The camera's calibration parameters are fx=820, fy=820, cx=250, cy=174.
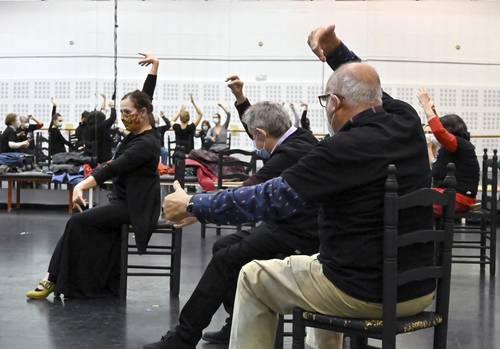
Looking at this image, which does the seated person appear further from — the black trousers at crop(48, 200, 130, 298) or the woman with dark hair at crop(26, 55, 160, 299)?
the black trousers at crop(48, 200, 130, 298)

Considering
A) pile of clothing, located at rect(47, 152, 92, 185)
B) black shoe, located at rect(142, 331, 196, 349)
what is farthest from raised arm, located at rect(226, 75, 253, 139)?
pile of clothing, located at rect(47, 152, 92, 185)

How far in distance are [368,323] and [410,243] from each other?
268mm

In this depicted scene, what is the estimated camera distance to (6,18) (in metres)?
16.7

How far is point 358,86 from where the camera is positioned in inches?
96.3

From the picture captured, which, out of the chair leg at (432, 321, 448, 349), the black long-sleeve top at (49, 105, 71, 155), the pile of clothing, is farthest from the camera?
the black long-sleeve top at (49, 105, 71, 155)

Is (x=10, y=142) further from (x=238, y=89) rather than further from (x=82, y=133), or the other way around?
(x=238, y=89)

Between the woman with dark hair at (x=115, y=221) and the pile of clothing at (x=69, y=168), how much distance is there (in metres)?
5.45

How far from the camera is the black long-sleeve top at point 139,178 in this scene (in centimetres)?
466

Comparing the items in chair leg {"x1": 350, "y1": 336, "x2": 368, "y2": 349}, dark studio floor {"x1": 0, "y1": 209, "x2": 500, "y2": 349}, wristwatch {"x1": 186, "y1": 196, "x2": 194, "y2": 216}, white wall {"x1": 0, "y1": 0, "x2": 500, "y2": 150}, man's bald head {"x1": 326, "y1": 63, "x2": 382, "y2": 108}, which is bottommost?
dark studio floor {"x1": 0, "y1": 209, "x2": 500, "y2": 349}

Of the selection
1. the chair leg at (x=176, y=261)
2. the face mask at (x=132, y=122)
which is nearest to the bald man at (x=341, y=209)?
the face mask at (x=132, y=122)

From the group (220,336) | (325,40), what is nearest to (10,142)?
(220,336)

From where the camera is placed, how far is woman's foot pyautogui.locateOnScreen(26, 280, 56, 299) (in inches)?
189

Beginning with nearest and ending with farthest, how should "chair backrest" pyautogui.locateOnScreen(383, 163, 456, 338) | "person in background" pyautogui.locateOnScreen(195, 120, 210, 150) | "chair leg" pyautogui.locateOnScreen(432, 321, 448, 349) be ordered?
"chair backrest" pyautogui.locateOnScreen(383, 163, 456, 338), "chair leg" pyautogui.locateOnScreen(432, 321, 448, 349), "person in background" pyautogui.locateOnScreen(195, 120, 210, 150)

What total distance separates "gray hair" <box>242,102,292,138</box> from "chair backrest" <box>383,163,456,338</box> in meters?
1.12
